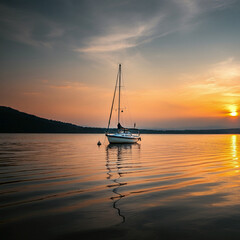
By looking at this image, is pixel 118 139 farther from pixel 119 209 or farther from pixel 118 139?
pixel 119 209

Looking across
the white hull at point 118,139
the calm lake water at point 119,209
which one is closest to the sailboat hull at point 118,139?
the white hull at point 118,139

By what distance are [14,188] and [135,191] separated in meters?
5.66

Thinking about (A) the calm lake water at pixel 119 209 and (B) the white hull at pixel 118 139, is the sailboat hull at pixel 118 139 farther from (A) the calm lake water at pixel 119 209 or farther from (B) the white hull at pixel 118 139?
(A) the calm lake water at pixel 119 209

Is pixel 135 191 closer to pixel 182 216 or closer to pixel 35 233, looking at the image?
pixel 182 216

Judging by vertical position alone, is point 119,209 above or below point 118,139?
below

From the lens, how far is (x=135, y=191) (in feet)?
33.2

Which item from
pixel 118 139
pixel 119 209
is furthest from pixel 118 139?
pixel 119 209

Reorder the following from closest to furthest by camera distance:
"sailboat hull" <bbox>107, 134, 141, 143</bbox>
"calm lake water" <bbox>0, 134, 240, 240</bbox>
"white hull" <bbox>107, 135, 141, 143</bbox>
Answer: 1. "calm lake water" <bbox>0, 134, 240, 240</bbox>
2. "sailboat hull" <bbox>107, 134, 141, 143</bbox>
3. "white hull" <bbox>107, 135, 141, 143</bbox>

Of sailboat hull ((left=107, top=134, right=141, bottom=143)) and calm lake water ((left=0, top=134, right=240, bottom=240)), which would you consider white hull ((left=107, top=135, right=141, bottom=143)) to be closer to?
sailboat hull ((left=107, top=134, right=141, bottom=143))

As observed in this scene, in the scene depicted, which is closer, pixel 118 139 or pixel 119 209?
pixel 119 209

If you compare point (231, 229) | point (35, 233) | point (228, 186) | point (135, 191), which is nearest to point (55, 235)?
point (35, 233)

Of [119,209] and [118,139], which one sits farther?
[118,139]

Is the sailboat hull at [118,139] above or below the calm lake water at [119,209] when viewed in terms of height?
above

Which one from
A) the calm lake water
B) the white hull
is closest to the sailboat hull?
the white hull
